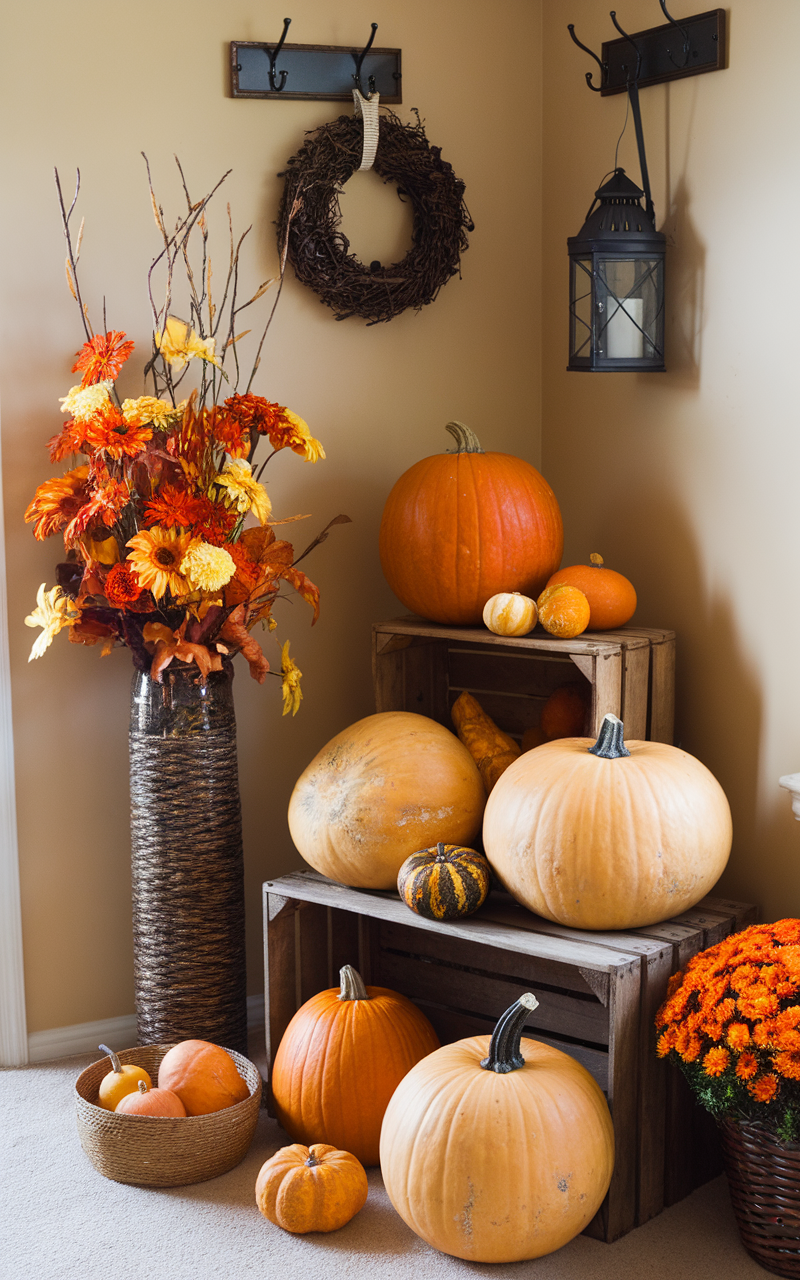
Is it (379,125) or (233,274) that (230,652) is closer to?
(233,274)

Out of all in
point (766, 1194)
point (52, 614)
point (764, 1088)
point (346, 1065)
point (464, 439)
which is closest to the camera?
point (764, 1088)

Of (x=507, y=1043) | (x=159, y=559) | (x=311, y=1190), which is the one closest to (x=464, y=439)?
(x=159, y=559)

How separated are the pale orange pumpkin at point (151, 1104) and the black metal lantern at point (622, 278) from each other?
64.0 inches

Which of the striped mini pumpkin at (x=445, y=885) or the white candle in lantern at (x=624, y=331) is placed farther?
the white candle in lantern at (x=624, y=331)

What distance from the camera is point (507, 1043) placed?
195 cm

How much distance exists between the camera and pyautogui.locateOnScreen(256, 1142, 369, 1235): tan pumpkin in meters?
2.01

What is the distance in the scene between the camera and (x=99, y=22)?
249 centimetres

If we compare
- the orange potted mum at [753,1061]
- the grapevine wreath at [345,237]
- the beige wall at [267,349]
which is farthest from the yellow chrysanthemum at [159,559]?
the orange potted mum at [753,1061]

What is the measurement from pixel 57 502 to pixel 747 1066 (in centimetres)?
159

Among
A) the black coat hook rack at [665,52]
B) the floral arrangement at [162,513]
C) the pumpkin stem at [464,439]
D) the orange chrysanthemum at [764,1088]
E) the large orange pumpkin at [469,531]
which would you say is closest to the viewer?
the orange chrysanthemum at [764,1088]

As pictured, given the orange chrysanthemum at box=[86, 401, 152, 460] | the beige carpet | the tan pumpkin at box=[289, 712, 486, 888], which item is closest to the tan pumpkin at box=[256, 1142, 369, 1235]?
the beige carpet

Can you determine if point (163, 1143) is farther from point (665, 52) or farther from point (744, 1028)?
point (665, 52)

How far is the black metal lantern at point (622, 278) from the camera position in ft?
7.84

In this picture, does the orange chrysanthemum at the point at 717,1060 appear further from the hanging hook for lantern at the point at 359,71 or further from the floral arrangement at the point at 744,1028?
the hanging hook for lantern at the point at 359,71
